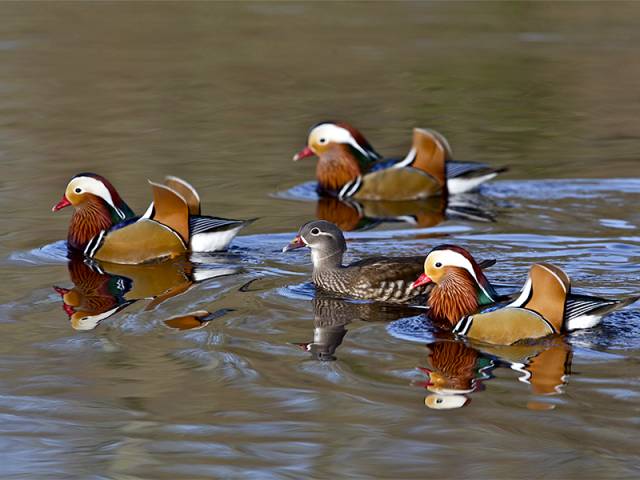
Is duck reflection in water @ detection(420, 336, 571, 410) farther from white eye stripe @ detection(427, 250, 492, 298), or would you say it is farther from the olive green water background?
white eye stripe @ detection(427, 250, 492, 298)

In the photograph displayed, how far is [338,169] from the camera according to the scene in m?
13.8

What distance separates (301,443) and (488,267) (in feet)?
11.4

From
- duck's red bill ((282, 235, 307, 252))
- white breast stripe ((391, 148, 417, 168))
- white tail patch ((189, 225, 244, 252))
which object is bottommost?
white tail patch ((189, 225, 244, 252))

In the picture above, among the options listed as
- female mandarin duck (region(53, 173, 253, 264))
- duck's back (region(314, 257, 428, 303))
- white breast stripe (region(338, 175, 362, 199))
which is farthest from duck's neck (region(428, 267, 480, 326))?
white breast stripe (region(338, 175, 362, 199))

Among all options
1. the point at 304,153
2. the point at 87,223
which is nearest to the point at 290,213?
the point at 304,153

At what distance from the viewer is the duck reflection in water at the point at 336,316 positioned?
8203 millimetres

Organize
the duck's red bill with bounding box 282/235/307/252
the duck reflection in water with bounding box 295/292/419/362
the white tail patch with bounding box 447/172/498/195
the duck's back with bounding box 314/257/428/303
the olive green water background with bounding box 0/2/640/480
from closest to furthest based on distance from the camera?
1. the olive green water background with bounding box 0/2/640/480
2. the duck reflection in water with bounding box 295/292/419/362
3. the duck's back with bounding box 314/257/428/303
4. the duck's red bill with bounding box 282/235/307/252
5. the white tail patch with bounding box 447/172/498/195

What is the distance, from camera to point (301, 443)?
21.7ft

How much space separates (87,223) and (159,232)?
2.46 ft

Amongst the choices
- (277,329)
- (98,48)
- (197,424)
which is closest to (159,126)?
(98,48)

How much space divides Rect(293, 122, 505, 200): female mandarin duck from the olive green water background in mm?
408

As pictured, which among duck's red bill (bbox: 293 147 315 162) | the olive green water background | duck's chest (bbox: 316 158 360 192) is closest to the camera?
the olive green water background

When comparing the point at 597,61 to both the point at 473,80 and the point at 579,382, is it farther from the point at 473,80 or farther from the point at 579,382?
the point at 579,382

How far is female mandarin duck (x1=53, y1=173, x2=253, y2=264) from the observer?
1077 centimetres
